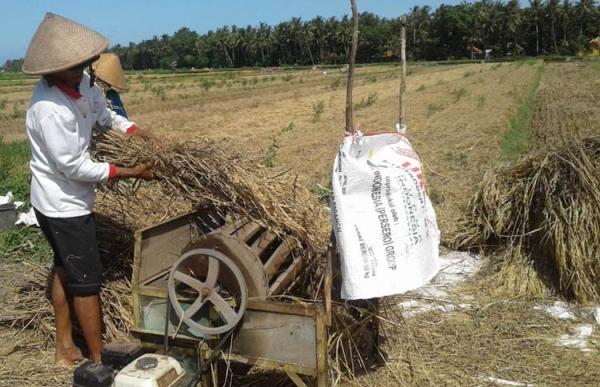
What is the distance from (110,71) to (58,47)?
161 centimetres

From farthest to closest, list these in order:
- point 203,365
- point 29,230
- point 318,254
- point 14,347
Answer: point 29,230
point 14,347
point 318,254
point 203,365

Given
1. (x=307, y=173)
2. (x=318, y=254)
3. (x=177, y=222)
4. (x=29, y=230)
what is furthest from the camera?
(x=307, y=173)

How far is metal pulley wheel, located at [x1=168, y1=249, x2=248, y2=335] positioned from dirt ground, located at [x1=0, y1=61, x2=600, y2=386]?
2.63ft

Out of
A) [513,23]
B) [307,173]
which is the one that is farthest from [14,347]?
[513,23]

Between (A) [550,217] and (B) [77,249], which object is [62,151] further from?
(A) [550,217]

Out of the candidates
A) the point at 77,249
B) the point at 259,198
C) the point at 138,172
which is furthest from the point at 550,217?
the point at 77,249

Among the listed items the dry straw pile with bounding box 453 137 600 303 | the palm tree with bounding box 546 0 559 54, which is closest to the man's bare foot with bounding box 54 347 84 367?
the dry straw pile with bounding box 453 137 600 303

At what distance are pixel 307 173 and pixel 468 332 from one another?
580cm

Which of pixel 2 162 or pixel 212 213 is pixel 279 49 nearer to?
pixel 2 162

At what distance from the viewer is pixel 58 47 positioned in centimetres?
303

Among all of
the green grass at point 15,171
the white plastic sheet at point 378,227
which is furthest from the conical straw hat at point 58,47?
the green grass at point 15,171

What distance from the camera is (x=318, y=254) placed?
10.9ft

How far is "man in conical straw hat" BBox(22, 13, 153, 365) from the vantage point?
298 cm

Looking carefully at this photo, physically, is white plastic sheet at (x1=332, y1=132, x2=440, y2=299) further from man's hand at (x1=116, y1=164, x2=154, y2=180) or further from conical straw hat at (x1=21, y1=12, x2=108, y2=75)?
conical straw hat at (x1=21, y1=12, x2=108, y2=75)
